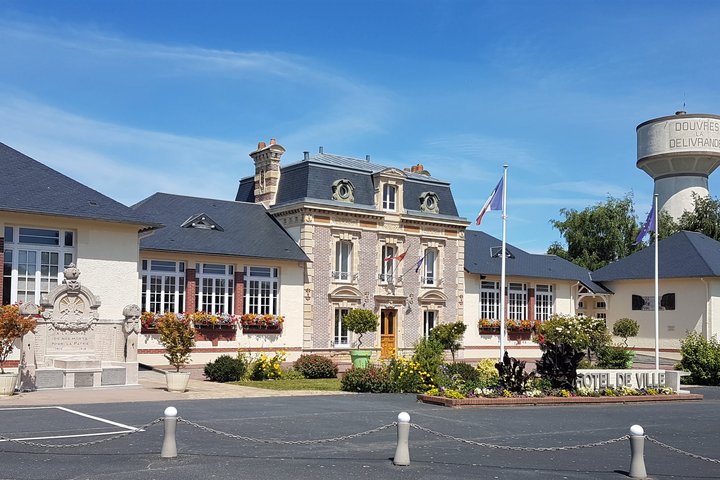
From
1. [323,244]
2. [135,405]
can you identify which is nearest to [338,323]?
[323,244]

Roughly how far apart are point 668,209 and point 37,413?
178 ft

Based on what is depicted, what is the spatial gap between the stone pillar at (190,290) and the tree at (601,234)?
37767 millimetres

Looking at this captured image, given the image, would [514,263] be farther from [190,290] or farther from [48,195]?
[48,195]

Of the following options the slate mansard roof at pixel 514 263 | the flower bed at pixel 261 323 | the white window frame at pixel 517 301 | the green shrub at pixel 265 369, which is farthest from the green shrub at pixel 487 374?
the white window frame at pixel 517 301

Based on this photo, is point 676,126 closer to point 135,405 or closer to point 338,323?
point 338,323

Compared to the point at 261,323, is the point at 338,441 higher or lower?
lower

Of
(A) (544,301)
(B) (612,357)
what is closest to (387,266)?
(A) (544,301)

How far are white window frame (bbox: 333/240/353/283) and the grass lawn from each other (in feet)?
34.1

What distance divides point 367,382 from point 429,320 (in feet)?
57.5

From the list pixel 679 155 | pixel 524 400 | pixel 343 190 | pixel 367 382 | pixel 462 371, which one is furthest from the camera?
pixel 679 155

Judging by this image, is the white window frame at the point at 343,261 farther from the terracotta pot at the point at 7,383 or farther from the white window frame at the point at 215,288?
the terracotta pot at the point at 7,383

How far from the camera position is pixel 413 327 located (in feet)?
130

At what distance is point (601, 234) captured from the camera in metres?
64.5

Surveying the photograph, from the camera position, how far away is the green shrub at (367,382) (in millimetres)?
23328
